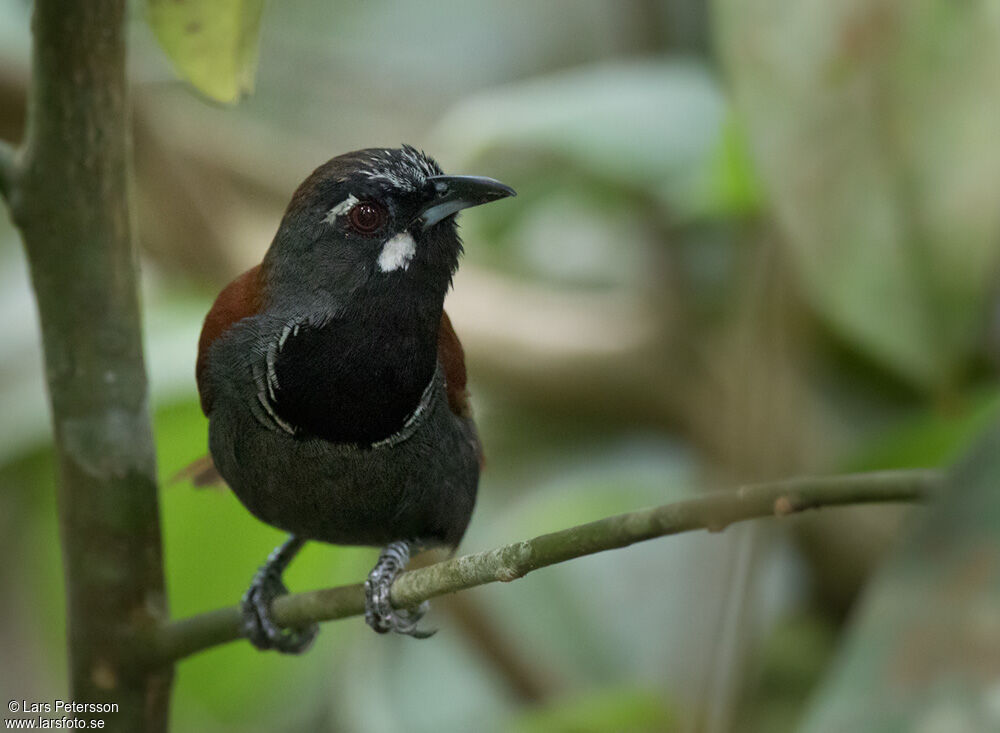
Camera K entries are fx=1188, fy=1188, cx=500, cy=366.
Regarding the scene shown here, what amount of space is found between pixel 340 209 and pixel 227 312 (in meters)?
→ 0.19

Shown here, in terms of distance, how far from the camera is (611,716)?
217cm

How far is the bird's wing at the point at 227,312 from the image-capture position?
1275mm

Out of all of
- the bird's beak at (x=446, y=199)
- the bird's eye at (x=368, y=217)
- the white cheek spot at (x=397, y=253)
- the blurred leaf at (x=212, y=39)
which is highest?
the blurred leaf at (x=212, y=39)

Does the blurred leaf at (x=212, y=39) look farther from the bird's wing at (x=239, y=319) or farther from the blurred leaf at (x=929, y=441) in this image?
the blurred leaf at (x=929, y=441)

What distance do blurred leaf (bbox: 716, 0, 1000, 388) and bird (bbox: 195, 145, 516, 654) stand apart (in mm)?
655

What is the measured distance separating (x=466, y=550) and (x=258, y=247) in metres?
0.79

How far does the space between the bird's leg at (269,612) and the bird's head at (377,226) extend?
0.36 m

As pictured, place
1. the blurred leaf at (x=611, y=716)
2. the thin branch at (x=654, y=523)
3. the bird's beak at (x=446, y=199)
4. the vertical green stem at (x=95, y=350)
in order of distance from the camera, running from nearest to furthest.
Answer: the thin branch at (x=654, y=523), the bird's beak at (x=446, y=199), the vertical green stem at (x=95, y=350), the blurred leaf at (x=611, y=716)

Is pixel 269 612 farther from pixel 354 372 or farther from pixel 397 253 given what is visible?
pixel 397 253

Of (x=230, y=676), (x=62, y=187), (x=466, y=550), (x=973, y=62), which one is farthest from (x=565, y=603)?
(x=62, y=187)

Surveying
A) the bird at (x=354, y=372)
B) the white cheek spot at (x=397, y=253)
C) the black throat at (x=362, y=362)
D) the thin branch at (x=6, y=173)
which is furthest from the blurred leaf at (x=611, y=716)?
the thin branch at (x=6, y=173)

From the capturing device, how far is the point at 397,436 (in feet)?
4.17

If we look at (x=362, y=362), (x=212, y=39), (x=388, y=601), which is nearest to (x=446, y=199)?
(x=362, y=362)

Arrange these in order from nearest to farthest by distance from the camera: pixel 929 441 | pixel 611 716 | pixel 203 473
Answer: pixel 203 473, pixel 929 441, pixel 611 716
